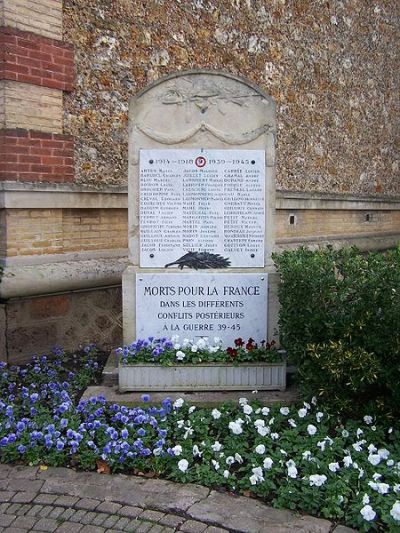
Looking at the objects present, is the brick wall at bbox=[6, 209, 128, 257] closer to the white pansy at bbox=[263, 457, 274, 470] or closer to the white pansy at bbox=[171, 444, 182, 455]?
the white pansy at bbox=[171, 444, 182, 455]

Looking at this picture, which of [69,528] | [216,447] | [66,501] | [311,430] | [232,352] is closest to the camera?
[69,528]

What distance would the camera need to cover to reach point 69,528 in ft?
9.20

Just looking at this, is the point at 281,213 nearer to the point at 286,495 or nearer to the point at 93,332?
the point at 93,332

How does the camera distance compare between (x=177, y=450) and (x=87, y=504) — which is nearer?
(x=87, y=504)

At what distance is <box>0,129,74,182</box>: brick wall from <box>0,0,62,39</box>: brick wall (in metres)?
0.96

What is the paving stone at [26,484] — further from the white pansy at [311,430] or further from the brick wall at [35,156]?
the brick wall at [35,156]

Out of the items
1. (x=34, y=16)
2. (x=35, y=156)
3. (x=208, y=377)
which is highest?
(x=34, y=16)

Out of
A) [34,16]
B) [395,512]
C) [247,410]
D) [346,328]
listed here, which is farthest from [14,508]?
[34,16]

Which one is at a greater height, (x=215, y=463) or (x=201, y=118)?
(x=201, y=118)

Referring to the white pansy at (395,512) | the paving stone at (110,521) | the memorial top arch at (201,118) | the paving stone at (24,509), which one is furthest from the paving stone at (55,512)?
the memorial top arch at (201,118)

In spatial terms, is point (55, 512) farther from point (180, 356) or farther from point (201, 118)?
point (201, 118)

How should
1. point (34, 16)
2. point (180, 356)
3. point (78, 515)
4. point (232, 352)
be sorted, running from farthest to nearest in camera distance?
point (34, 16) < point (232, 352) < point (180, 356) < point (78, 515)

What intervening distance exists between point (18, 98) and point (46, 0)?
3.36 ft

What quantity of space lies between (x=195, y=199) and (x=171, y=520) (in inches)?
102
